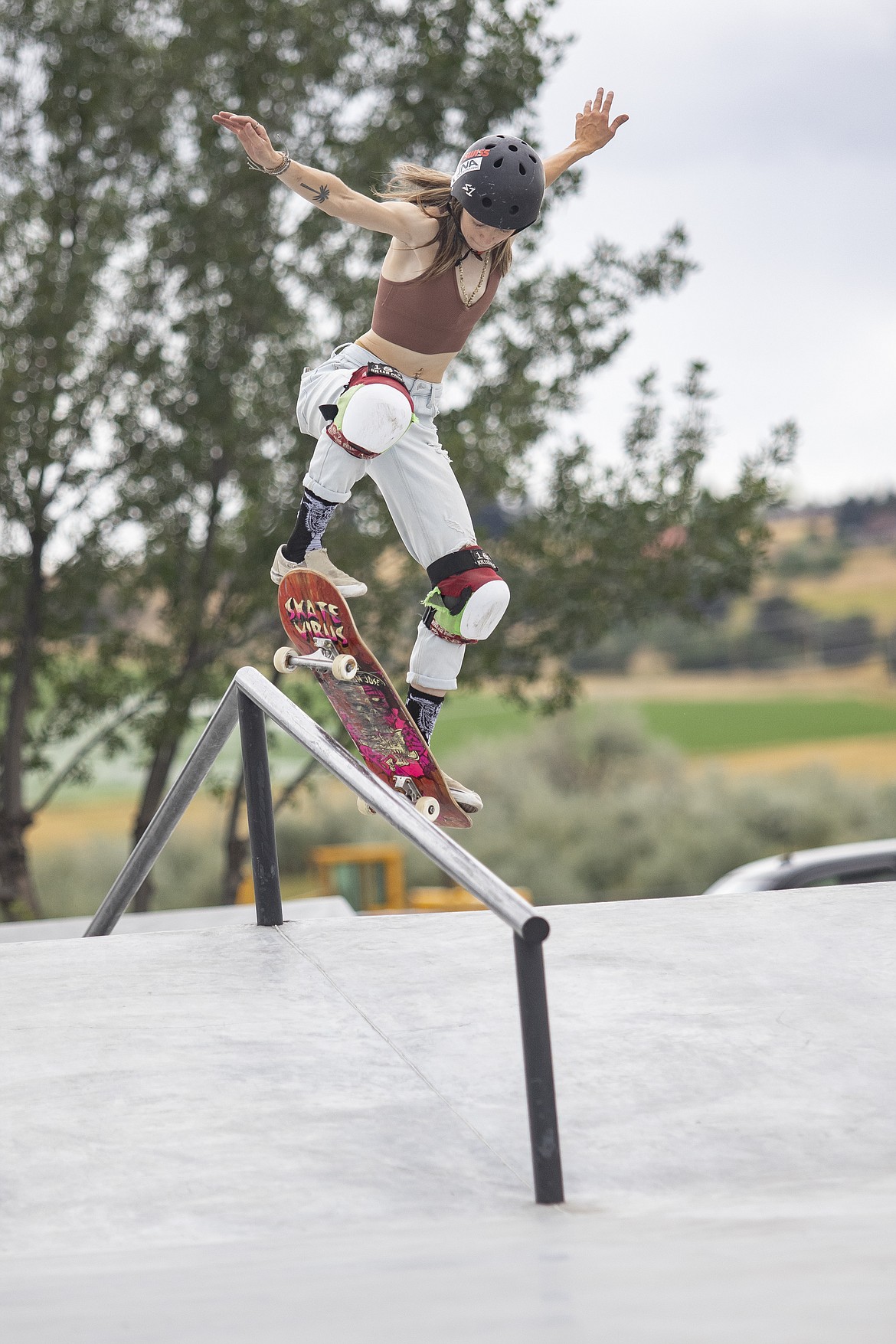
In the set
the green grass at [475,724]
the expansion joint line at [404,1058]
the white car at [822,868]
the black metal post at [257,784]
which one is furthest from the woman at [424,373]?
the green grass at [475,724]

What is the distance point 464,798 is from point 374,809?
1128mm

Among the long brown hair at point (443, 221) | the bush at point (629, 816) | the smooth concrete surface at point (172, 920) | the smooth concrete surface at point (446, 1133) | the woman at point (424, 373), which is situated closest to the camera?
the smooth concrete surface at point (446, 1133)

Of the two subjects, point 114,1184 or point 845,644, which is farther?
point 845,644

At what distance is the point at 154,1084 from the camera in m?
2.90

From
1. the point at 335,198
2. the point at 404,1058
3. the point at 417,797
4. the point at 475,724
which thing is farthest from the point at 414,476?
the point at 475,724

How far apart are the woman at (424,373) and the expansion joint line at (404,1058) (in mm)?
1013

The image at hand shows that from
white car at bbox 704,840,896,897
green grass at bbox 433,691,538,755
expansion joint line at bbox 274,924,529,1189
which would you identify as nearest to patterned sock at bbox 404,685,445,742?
expansion joint line at bbox 274,924,529,1189

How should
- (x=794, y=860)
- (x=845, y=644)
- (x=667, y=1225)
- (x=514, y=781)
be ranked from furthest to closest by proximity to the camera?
(x=845, y=644) < (x=514, y=781) < (x=794, y=860) < (x=667, y=1225)

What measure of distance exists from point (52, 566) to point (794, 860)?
6432 millimetres

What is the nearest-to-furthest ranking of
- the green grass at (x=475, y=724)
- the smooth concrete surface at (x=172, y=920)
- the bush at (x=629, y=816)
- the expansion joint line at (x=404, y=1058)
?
the expansion joint line at (x=404, y=1058), the smooth concrete surface at (x=172, y=920), the bush at (x=629, y=816), the green grass at (x=475, y=724)

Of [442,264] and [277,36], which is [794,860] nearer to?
[442,264]

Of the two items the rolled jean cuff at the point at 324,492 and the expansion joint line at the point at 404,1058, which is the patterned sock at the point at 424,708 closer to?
the rolled jean cuff at the point at 324,492

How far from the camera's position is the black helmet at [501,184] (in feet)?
13.4

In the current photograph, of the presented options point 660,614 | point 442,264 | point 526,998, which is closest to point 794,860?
point 660,614
